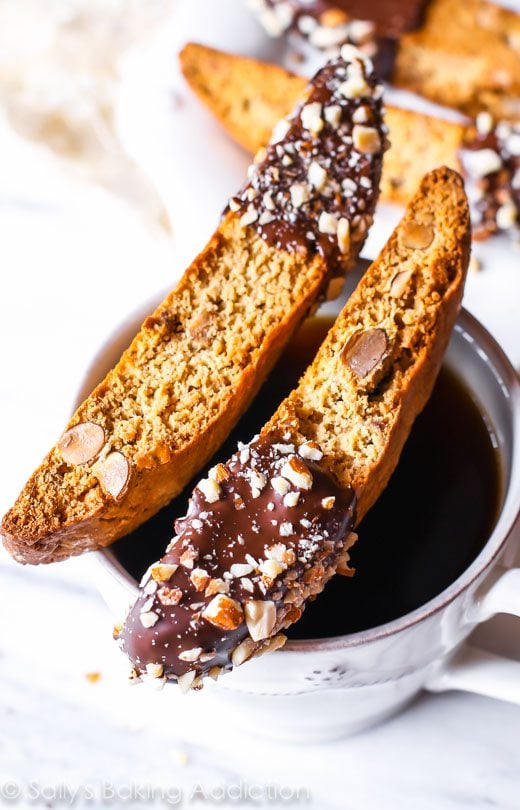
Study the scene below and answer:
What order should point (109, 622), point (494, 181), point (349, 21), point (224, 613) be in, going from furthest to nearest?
point (349, 21)
point (494, 181)
point (109, 622)
point (224, 613)

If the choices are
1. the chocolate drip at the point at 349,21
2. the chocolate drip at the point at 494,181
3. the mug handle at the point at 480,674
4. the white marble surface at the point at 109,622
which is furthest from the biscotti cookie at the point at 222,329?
the chocolate drip at the point at 349,21

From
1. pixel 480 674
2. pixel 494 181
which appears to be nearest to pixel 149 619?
pixel 480 674

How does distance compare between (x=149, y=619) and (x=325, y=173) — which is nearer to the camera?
(x=149, y=619)

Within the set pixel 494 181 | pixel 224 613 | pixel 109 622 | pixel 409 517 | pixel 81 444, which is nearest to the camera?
pixel 224 613

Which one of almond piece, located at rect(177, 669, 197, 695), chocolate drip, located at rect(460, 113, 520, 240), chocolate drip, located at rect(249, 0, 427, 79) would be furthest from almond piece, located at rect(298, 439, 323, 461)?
chocolate drip, located at rect(249, 0, 427, 79)

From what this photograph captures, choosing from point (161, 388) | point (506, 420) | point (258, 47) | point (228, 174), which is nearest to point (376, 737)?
point (506, 420)

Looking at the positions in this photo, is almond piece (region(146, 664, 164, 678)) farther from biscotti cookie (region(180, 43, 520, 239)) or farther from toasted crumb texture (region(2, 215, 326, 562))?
biscotti cookie (region(180, 43, 520, 239))

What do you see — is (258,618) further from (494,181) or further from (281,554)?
(494,181)

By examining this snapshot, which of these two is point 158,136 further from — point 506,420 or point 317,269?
point 506,420
